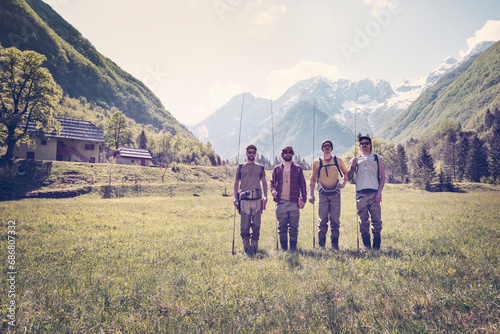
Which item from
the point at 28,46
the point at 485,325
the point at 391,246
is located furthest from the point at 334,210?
the point at 28,46

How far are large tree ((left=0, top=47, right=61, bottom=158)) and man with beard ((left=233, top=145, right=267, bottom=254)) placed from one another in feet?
119

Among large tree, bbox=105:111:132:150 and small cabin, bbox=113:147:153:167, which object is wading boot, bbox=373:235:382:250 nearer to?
small cabin, bbox=113:147:153:167

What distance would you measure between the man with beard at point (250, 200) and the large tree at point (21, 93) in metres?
36.2

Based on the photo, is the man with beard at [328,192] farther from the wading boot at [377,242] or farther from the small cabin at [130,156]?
the small cabin at [130,156]

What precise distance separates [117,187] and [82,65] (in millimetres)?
231263

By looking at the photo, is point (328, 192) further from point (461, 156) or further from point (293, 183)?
point (461, 156)

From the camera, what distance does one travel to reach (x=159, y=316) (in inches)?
140

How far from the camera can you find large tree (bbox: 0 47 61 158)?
28445mm

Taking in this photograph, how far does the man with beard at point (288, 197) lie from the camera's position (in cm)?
755

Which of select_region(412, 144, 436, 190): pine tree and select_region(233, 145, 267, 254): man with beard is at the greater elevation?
select_region(412, 144, 436, 190): pine tree

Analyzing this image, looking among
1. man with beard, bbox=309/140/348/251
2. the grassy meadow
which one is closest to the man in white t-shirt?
man with beard, bbox=309/140/348/251

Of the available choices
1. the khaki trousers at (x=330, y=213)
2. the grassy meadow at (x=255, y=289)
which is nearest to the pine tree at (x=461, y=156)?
the grassy meadow at (x=255, y=289)

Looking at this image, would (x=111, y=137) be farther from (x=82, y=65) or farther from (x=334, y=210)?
(x=82, y=65)

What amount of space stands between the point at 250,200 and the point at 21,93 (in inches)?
1536
